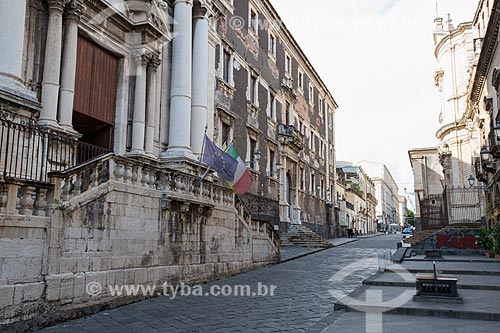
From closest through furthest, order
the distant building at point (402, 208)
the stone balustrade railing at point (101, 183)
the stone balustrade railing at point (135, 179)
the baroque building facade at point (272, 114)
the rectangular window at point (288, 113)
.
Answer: the stone balustrade railing at point (101, 183) < the stone balustrade railing at point (135, 179) < the baroque building facade at point (272, 114) < the rectangular window at point (288, 113) < the distant building at point (402, 208)

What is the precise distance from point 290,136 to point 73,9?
19.6 metres

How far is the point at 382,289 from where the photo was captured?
11.0m

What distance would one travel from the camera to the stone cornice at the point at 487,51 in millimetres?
18194

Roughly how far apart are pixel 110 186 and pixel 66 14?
6.08 meters

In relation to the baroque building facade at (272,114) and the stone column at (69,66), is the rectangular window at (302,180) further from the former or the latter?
the stone column at (69,66)

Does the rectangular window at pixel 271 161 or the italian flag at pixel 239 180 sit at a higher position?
the rectangular window at pixel 271 161

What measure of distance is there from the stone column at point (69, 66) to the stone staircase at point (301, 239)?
17433 millimetres

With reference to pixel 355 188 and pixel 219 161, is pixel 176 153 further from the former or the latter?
pixel 355 188

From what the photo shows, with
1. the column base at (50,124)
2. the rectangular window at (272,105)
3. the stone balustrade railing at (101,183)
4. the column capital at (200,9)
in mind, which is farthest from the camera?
the rectangular window at (272,105)

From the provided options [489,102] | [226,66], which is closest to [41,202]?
[226,66]

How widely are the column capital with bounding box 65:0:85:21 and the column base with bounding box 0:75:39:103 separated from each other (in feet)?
10.2


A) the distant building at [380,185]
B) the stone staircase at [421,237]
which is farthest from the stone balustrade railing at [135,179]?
the distant building at [380,185]

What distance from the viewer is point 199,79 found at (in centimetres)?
1752

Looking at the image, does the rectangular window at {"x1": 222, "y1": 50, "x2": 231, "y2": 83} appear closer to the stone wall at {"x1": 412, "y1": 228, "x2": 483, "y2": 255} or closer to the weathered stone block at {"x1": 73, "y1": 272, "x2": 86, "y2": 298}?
the stone wall at {"x1": 412, "y1": 228, "x2": 483, "y2": 255}
